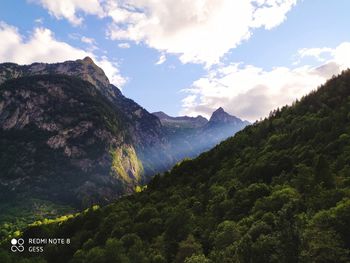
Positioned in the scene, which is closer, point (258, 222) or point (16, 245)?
point (258, 222)

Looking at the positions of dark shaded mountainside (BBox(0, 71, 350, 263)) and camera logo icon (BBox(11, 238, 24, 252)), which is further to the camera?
camera logo icon (BBox(11, 238, 24, 252))

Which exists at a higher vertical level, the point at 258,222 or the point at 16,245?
the point at 16,245

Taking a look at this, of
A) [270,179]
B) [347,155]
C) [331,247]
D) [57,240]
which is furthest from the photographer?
[57,240]

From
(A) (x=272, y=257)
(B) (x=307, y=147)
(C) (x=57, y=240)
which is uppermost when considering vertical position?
(B) (x=307, y=147)

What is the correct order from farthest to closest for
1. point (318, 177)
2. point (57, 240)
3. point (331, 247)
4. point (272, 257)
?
point (57, 240)
point (318, 177)
point (272, 257)
point (331, 247)

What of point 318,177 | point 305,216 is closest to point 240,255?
point 305,216

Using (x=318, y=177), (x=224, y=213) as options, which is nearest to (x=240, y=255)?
(x=318, y=177)

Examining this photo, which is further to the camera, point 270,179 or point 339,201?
point 270,179

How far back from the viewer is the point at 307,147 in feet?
610

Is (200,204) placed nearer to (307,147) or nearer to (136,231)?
(136,231)

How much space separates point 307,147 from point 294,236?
10698 cm

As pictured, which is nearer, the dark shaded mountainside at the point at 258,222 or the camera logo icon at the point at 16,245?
the dark shaded mountainside at the point at 258,222

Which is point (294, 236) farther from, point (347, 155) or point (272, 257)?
point (347, 155)

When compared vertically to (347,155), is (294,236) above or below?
below
